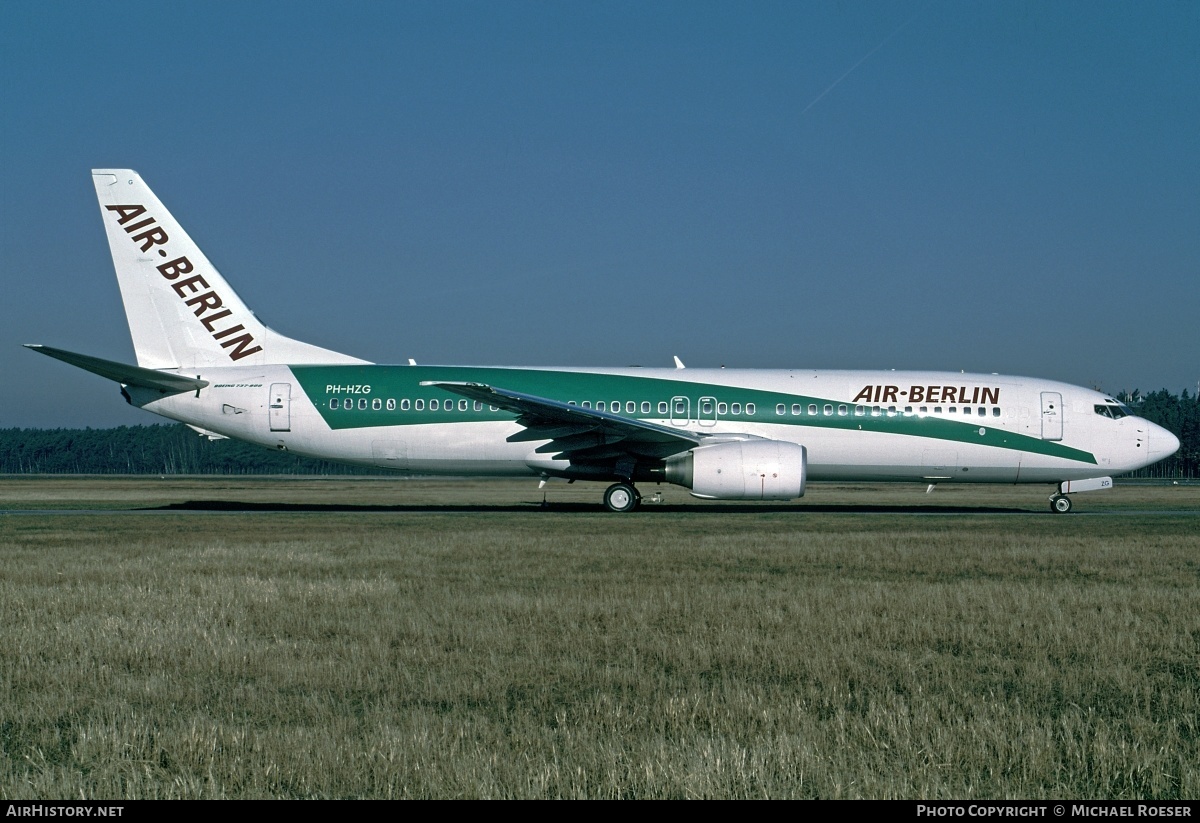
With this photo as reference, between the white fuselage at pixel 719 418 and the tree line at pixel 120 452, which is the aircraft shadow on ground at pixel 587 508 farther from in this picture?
the tree line at pixel 120 452

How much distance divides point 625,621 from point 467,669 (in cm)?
222

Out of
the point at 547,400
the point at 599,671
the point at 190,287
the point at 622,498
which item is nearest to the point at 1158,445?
the point at 622,498

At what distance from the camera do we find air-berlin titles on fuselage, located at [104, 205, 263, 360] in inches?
1054

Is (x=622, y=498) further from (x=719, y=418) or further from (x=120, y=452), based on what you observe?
(x=120, y=452)

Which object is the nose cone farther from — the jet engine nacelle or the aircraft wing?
the aircraft wing

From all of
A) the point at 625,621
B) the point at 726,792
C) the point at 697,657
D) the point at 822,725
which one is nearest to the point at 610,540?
the point at 625,621

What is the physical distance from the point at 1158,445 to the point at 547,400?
16.8 m

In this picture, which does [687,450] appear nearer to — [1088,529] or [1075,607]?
[1088,529]

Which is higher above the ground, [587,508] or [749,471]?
[749,471]

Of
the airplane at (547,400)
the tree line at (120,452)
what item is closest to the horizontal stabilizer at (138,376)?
the airplane at (547,400)

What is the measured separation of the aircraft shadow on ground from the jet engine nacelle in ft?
6.25

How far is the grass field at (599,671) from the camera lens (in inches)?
196

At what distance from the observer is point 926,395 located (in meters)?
27.2
